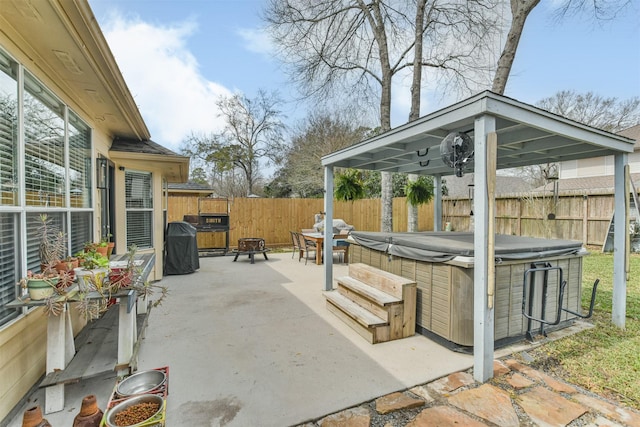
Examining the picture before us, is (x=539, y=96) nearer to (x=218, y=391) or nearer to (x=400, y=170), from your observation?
(x=400, y=170)

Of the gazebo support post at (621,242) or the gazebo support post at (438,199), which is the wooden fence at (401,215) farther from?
the gazebo support post at (621,242)

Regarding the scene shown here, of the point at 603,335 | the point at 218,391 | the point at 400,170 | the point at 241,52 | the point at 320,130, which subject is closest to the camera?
the point at 218,391

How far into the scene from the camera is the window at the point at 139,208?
5.19 m

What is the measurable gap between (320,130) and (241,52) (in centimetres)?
919

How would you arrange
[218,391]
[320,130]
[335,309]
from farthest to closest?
[320,130] < [335,309] < [218,391]

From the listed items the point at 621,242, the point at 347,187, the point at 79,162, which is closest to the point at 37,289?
the point at 79,162

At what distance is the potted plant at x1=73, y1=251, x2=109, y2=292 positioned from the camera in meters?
2.08

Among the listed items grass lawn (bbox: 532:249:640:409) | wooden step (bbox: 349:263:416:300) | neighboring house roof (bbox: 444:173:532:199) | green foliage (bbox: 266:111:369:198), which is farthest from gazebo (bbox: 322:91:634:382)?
neighboring house roof (bbox: 444:173:532:199)

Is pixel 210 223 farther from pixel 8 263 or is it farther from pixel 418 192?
pixel 8 263

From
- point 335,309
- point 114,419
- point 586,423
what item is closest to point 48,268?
point 114,419

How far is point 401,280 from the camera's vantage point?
3297mm

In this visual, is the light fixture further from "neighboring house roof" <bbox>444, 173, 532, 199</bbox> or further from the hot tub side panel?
"neighboring house roof" <bbox>444, 173, 532, 199</bbox>

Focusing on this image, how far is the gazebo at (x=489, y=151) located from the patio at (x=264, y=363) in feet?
2.23

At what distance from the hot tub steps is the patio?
0.10m
